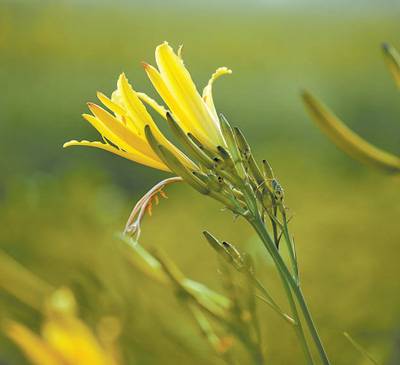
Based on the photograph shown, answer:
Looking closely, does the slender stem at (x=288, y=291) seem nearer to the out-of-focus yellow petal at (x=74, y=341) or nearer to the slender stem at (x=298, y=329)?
the slender stem at (x=298, y=329)

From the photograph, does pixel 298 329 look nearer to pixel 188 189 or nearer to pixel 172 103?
pixel 172 103

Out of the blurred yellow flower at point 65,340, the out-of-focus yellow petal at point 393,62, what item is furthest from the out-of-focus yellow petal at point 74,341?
the out-of-focus yellow petal at point 393,62

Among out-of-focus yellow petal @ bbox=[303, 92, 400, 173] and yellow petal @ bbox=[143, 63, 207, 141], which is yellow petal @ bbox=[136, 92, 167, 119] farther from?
out-of-focus yellow petal @ bbox=[303, 92, 400, 173]

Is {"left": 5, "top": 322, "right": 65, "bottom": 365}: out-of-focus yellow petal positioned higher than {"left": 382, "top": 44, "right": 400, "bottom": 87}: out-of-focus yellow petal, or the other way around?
{"left": 382, "top": 44, "right": 400, "bottom": 87}: out-of-focus yellow petal

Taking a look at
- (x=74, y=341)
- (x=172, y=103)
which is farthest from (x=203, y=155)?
(x=74, y=341)

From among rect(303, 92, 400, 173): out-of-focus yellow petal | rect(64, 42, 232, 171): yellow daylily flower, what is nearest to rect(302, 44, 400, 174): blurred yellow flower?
rect(303, 92, 400, 173): out-of-focus yellow petal

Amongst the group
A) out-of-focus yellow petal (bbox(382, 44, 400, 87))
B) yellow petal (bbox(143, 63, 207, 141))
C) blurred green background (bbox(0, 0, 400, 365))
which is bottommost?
blurred green background (bbox(0, 0, 400, 365))

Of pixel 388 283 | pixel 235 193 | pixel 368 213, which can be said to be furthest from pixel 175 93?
pixel 368 213
